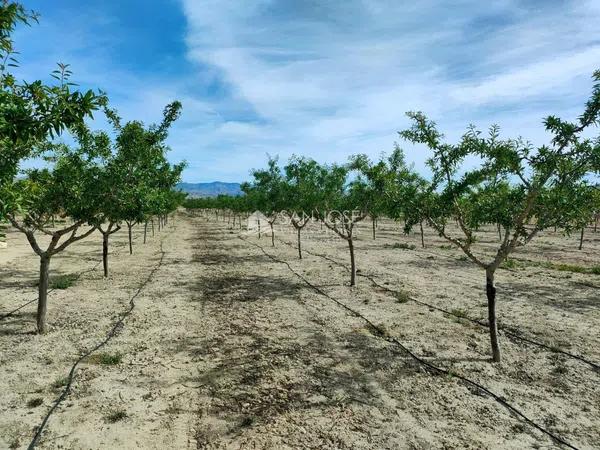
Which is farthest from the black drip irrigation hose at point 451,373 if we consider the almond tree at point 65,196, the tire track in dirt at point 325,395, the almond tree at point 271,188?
the almond tree at point 271,188

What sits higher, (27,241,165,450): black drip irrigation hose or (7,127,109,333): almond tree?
→ (7,127,109,333): almond tree

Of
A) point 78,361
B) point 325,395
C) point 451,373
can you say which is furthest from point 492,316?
point 78,361

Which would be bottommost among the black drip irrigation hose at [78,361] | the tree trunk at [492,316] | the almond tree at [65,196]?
the black drip irrigation hose at [78,361]

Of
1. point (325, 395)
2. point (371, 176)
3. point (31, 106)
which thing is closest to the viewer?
point (31, 106)

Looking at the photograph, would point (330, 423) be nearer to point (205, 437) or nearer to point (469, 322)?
point (205, 437)

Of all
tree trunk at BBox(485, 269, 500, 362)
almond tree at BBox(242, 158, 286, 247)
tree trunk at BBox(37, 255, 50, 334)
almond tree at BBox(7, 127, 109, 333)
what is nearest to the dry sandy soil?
tree trunk at BBox(485, 269, 500, 362)

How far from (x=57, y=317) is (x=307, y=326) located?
24.4 feet

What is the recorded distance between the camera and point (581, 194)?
339 inches

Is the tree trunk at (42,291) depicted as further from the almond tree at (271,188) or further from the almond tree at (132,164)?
the almond tree at (271,188)

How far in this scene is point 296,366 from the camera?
9242 millimetres

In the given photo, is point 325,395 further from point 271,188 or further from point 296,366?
point 271,188

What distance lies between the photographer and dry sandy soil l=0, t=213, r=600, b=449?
6691mm

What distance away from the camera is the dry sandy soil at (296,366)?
669cm

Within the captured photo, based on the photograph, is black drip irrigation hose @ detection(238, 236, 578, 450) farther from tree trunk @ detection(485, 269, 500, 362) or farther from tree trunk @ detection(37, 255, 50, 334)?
tree trunk @ detection(37, 255, 50, 334)
